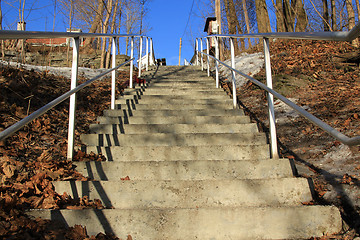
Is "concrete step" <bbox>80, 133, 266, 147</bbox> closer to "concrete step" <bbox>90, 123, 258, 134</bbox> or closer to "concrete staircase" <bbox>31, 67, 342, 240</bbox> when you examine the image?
"concrete staircase" <bbox>31, 67, 342, 240</bbox>

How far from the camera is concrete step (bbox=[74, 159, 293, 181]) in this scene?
9.20 ft

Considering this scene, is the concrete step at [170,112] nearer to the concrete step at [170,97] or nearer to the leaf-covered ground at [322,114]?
the leaf-covered ground at [322,114]

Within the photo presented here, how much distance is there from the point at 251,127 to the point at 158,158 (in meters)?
1.41

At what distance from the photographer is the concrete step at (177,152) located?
3164mm

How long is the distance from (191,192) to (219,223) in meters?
0.40

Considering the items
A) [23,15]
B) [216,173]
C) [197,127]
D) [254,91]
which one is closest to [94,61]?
[23,15]

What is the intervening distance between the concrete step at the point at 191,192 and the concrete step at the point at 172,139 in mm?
1027

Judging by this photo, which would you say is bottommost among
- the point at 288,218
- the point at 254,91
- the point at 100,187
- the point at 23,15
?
the point at 288,218

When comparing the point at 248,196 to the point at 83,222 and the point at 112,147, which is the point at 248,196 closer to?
the point at 83,222

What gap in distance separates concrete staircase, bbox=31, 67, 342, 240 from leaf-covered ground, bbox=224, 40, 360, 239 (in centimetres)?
18

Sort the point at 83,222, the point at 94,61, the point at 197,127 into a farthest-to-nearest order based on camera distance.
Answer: the point at 94,61, the point at 197,127, the point at 83,222

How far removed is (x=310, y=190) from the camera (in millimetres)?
2475

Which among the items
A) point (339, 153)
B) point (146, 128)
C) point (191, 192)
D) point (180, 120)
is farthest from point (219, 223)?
point (180, 120)

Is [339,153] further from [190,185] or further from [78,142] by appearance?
[78,142]
